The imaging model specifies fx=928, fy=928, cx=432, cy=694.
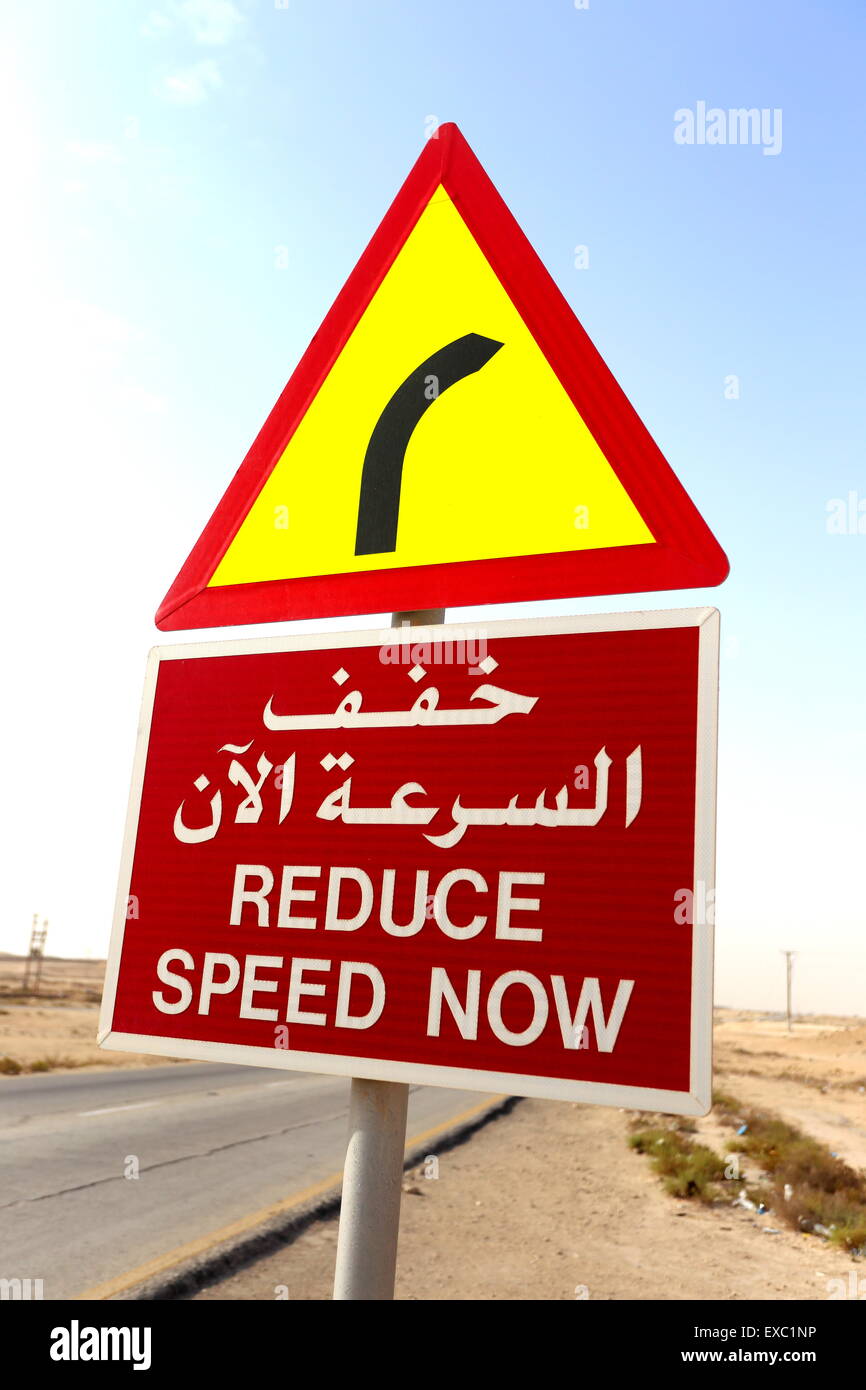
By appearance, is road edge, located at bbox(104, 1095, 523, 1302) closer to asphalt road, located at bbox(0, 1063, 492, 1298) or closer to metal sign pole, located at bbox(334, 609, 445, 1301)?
asphalt road, located at bbox(0, 1063, 492, 1298)

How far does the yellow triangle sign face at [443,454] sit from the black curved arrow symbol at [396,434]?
0.01 meters

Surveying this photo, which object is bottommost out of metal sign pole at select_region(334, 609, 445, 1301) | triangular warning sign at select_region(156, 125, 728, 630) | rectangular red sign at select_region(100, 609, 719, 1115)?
metal sign pole at select_region(334, 609, 445, 1301)

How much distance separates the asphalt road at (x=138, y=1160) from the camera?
20.7 ft

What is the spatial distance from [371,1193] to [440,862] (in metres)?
0.46

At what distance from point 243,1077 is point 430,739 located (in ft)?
68.8

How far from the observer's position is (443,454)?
58.9 inches

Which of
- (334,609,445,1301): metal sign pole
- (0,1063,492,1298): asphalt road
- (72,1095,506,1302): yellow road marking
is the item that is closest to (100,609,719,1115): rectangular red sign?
(334,609,445,1301): metal sign pole

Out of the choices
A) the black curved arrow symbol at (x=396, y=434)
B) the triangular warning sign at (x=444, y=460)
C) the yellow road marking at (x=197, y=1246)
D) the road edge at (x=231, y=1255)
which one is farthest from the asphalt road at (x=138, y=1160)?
the black curved arrow symbol at (x=396, y=434)

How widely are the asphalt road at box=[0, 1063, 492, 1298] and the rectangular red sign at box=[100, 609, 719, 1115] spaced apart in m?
5.21

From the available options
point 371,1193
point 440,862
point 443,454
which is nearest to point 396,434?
point 443,454

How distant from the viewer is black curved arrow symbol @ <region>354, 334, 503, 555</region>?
4.92ft

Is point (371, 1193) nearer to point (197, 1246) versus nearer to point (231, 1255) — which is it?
point (231, 1255)

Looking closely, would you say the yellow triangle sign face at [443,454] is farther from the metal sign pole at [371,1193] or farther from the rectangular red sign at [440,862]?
the metal sign pole at [371,1193]

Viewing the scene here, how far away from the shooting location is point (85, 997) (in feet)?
198
